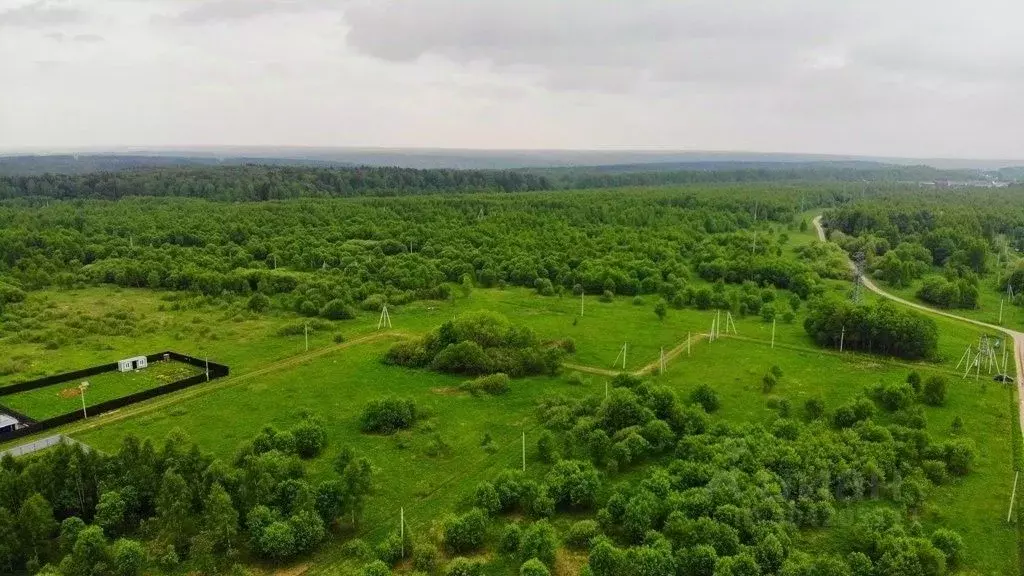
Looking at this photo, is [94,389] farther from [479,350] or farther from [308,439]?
[479,350]

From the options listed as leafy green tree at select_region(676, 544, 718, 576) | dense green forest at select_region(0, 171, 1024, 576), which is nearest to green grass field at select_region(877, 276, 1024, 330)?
dense green forest at select_region(0, 171, 1024, 576)

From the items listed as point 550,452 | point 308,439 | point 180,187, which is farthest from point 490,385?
point 180,187

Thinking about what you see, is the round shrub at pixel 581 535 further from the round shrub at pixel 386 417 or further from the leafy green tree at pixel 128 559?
the leafy green tree at pixel 128 559

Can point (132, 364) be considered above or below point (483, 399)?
above

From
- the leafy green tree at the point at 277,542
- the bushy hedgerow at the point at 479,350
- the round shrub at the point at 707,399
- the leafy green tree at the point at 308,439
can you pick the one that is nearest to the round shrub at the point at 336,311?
the bushy hedgerow at the point at 479,350

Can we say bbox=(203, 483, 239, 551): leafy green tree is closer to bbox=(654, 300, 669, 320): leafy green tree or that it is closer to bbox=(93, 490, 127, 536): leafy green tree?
bbox=(93, 490, 127, 536): leafy green tree

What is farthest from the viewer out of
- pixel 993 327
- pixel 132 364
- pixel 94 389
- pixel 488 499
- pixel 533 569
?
pixel 993 327

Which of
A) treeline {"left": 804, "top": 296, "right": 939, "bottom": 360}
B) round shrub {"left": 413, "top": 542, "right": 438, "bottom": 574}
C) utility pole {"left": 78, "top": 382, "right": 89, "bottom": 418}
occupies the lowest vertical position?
round shrub {"left": 413, "top": 542, "right": 438, "bottom": 574}

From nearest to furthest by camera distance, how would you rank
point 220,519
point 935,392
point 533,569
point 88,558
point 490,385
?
point 533,569
point 88,558
point 220,519
point 935,392
point 490,385
